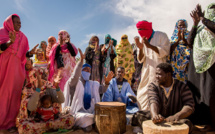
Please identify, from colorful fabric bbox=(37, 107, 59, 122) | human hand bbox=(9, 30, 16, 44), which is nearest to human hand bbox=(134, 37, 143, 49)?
colorful fabric bbox=(37, 107, 59, 122)

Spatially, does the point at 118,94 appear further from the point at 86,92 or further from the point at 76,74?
the point at 76,74

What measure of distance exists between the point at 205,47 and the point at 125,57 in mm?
4753

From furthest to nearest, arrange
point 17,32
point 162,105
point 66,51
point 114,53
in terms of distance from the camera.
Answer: point 114,53, point 66,51, point 17,32, point 162,105

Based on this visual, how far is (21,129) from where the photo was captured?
367 cm

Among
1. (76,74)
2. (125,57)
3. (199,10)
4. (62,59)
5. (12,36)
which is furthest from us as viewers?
(125,57)

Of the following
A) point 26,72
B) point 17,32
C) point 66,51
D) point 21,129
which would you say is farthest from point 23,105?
point 66,51

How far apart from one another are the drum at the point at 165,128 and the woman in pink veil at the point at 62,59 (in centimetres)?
384

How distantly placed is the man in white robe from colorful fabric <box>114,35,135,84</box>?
3434mm

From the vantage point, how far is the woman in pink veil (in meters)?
5.99

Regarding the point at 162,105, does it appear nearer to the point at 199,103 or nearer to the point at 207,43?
the point at 199,103

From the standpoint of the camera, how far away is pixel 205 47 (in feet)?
12.1

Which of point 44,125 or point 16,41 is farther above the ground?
point 16,41

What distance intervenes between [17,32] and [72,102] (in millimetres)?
2134

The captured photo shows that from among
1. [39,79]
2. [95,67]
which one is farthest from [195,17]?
[95,67]
